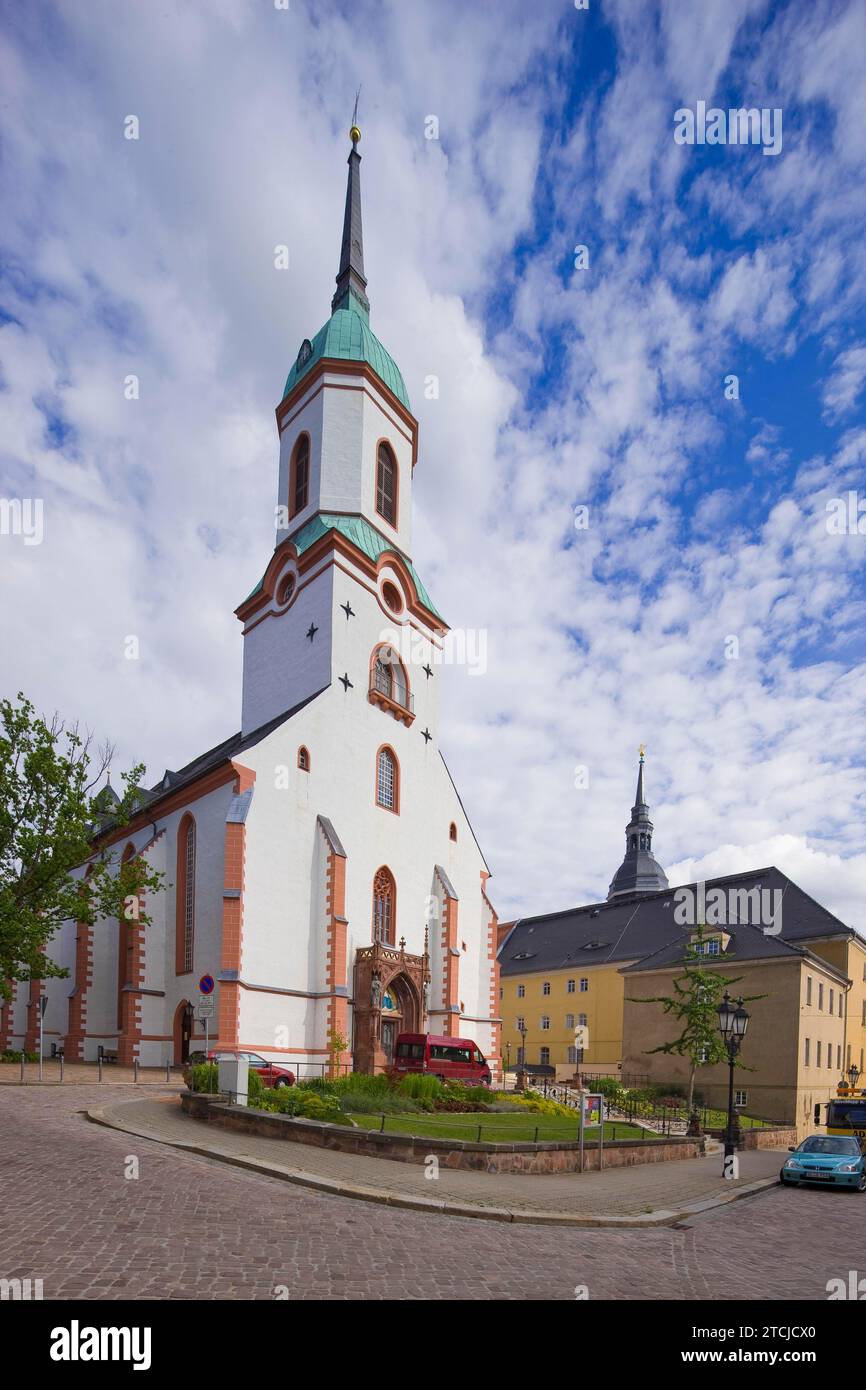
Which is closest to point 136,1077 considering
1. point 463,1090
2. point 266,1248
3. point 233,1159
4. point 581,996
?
point 463,1090

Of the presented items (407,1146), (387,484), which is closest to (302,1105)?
(407,1146)

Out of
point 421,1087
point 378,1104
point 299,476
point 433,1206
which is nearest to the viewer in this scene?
point 433,1206

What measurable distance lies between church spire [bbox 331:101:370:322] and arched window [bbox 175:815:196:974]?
25106 mm

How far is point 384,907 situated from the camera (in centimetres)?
3291

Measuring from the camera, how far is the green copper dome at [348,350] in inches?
1501

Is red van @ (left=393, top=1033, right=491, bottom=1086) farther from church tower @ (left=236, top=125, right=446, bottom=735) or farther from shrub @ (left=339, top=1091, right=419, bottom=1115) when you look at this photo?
church tower @ (left=236, top=125, right=446, bottom=735)

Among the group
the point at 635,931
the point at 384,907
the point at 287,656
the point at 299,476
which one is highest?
the point at 299,476

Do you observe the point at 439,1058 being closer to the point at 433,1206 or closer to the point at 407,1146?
the point at 407,1146

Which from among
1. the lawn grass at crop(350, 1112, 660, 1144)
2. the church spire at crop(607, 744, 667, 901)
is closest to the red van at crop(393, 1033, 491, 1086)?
the lawn grass at crop(350, 1112, 660, 1144)

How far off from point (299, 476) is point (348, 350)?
19.4ft

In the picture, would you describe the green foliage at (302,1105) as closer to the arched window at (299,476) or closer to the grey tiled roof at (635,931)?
the arched window at (299,476)

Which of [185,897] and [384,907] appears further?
[384,907]

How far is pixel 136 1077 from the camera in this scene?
23.3 m

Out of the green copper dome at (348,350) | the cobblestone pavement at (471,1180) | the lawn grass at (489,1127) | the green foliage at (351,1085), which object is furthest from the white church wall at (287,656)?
the cobblestone pavement at (471,1180)
